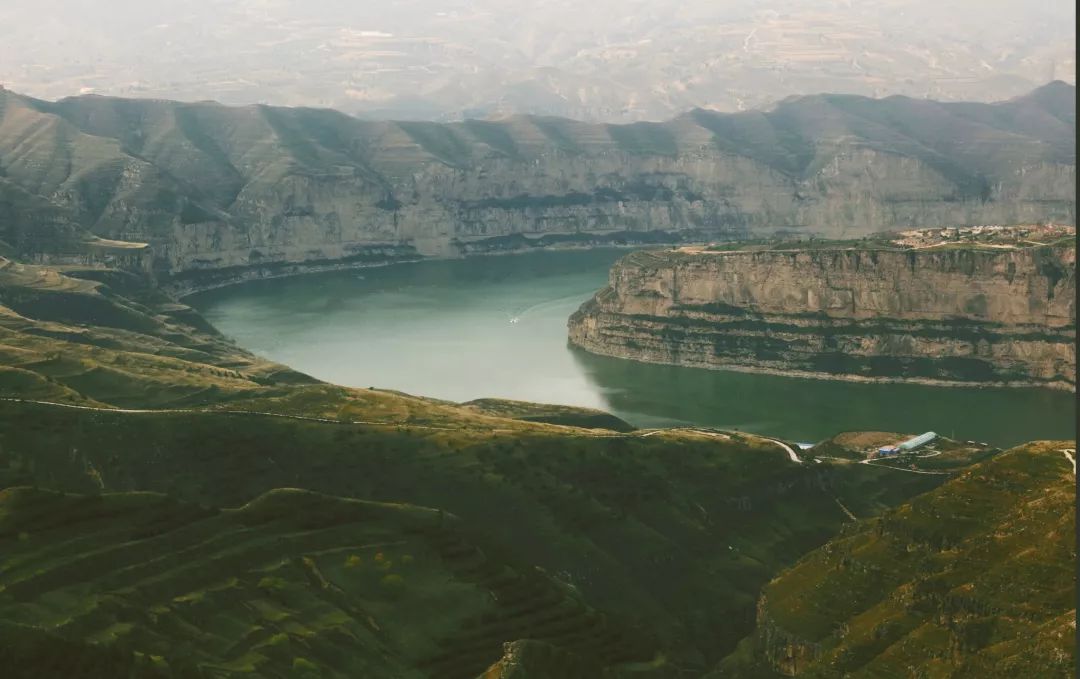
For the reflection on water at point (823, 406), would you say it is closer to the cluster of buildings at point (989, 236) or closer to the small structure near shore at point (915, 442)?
the small structure near shore at point (915, 442)

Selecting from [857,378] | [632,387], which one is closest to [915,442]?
[857,378]

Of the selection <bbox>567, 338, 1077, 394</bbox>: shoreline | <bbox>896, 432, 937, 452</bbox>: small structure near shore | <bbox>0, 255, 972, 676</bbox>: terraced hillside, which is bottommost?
<bbox>567, 338, 1077, 394</bbox>: shoreline

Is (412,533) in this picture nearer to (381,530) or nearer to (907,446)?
(381,530)

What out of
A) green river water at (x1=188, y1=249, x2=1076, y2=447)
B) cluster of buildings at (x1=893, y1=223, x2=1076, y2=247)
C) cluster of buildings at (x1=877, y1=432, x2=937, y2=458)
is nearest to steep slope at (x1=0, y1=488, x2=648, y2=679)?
cluster of buildings at (x1=877, y1=432, x2=937, y2=458)

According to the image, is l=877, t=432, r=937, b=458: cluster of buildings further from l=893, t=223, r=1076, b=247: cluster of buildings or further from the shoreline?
l=893, t=223, r=1076, b=247: cluster of buildings

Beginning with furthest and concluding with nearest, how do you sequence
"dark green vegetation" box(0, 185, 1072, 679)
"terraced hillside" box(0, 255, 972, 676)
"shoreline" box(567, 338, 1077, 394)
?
1. "shoreline" box(567, 338, 1077, 394)
2. "terraced hillside" box(0, 255, 972, 676)
3. "dark green vegetation" box(0, 185, 1072, 679)

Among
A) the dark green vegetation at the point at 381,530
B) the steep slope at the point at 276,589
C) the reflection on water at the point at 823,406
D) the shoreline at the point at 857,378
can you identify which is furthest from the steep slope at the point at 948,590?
the shoreline at the point at 857,378

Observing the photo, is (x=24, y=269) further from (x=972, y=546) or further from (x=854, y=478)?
(x=972, y=546)
